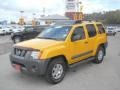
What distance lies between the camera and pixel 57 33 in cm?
813

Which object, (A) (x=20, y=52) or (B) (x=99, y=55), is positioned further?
(B) (x=99, y=55)

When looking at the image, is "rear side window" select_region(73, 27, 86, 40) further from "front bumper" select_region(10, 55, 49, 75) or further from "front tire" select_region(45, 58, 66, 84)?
"front bumper" select_region(10, 55, 49, 75)

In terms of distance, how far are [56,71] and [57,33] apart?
158cm

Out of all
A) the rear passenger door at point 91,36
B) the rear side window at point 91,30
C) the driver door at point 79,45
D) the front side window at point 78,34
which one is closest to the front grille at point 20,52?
the driver door at point 79,45

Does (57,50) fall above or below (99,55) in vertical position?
above

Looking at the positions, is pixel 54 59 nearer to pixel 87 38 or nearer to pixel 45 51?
pixel 45 51

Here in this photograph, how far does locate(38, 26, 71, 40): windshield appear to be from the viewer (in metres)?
7.84

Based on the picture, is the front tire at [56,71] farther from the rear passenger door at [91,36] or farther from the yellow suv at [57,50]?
the rear passenger door at [91,36]

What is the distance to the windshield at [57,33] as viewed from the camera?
784 cm

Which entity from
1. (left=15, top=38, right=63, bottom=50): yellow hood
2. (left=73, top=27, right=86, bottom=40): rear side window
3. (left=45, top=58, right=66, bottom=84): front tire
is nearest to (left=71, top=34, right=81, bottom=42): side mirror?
(left=73, top=27, right=86, bottom=40): rear side window

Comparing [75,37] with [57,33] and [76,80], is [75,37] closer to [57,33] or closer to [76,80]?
[57,33]

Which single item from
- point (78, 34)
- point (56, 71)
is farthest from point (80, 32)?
point (56, 71)

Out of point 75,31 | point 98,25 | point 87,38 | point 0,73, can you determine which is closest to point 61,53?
point 75,31

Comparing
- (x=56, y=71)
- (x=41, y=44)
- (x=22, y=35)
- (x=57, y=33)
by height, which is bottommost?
(x=56, y=71)
